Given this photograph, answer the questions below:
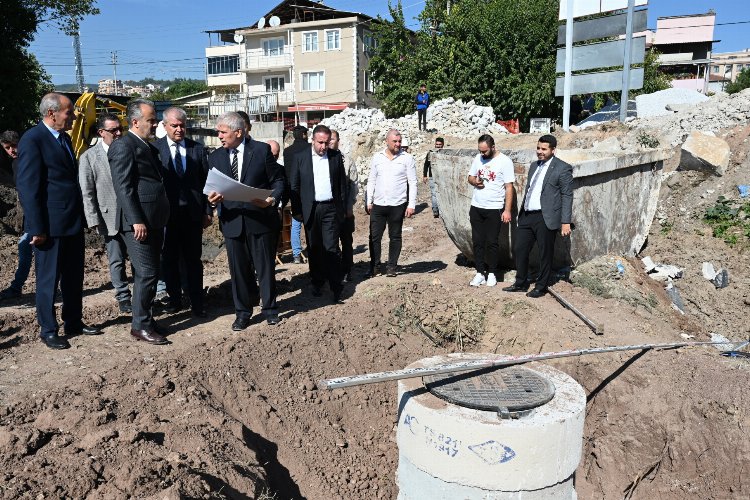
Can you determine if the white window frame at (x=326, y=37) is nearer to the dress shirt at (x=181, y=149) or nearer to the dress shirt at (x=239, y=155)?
the dress shirt at (x=181, y=149)

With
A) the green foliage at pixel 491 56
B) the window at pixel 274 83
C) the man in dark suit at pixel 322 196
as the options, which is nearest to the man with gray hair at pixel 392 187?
the man in dark suit at pixel 322 196

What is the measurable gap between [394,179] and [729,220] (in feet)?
18.7

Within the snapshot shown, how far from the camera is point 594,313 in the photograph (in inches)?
243

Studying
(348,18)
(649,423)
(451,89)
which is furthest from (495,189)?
(348,18)

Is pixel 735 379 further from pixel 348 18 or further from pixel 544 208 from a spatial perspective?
pixel 348 18

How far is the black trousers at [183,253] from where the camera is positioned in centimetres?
549

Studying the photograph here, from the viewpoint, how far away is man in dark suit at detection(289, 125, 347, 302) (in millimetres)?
6125

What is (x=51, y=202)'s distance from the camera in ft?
15.2

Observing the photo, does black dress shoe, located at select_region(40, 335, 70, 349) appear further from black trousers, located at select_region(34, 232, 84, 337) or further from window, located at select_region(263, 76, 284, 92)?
window, located at select_region(263, 76, 284, 92)

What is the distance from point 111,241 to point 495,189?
3951 millimetres

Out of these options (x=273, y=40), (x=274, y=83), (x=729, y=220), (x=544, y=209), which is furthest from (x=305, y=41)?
(x=544, y=209)

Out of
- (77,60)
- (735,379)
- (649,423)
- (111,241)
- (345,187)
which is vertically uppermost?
(77,60)

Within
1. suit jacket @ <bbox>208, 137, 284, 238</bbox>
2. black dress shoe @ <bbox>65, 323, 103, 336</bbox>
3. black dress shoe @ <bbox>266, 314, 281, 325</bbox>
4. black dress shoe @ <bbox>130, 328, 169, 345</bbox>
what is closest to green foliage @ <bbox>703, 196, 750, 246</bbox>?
black dress shoe @ <bbox>266, 314, 281, 325</bbox>

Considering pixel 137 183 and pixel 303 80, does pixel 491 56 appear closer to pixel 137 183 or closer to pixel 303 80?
pixel 303 80
